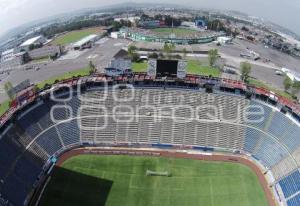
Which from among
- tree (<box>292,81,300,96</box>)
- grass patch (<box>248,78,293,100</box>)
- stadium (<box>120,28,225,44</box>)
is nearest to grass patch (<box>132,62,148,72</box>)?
stadium (<box>120,28,225,44</box>)

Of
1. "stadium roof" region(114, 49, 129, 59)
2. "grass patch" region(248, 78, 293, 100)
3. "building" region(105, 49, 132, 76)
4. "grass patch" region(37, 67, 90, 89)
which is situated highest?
"building" region(105, 49, 132, 76)

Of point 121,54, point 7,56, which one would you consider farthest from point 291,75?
point 7,56

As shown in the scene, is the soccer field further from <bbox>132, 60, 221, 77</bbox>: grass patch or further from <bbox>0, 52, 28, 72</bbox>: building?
<bbox>0, 52, 28, 72</bbox>: building

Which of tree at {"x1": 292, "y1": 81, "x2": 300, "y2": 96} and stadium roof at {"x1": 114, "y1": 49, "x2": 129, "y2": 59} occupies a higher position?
tree at {"x1": 292, "y1": 81, "x2": 300, "y2": 96}

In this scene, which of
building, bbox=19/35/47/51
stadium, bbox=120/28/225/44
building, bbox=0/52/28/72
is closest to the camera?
building, bbox=0/52/28/72

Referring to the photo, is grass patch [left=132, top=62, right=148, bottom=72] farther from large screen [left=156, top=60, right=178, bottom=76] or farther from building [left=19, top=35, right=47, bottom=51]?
building [left=19, top=35, right=47, bottom=51]

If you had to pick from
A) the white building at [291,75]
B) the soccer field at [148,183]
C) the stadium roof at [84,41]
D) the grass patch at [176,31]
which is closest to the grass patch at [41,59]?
the stadium roof at [84,41]

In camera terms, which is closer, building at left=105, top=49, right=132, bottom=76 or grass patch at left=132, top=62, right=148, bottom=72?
building at left=105, top=49, right=132, bottom=76

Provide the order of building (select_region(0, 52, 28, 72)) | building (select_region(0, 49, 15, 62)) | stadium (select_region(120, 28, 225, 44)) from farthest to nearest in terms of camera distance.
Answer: stadium (select_region(120, 28, 225, 44)) < building (select_region(0, 49, 15, 62)) < building (select_region(0, 52, 28, 72))

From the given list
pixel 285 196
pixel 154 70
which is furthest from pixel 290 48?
pixel 285 196

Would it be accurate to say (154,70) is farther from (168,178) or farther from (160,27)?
(160,27)
